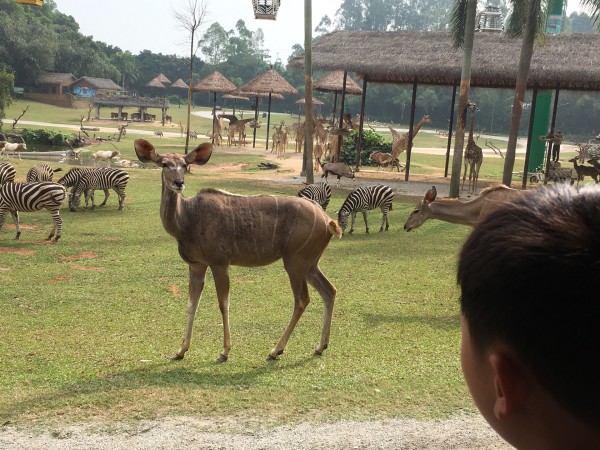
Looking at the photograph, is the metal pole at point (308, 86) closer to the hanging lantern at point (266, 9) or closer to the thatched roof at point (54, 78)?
the hanging lantern at point (266, 9)

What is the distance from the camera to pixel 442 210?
1027cm

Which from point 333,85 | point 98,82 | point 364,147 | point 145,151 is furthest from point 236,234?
point 98,82

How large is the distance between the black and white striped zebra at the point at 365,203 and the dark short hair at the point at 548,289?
13.6 m

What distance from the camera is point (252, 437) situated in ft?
16.1

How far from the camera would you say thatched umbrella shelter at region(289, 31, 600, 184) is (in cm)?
2231

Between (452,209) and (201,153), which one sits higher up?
(201,153)

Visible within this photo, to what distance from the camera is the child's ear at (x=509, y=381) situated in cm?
109

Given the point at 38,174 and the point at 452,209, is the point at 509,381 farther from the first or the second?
the point at 38,174

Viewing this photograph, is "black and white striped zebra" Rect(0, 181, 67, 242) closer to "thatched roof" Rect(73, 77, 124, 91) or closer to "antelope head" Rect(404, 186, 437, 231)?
"antelope head" Rect(404, 186, 437, 231)

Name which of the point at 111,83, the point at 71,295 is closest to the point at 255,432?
the point at 71,295

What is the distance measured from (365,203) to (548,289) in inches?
555

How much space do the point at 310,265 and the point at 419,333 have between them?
1.68m

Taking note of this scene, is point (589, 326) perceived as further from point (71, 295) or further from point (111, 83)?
point (111, 83)

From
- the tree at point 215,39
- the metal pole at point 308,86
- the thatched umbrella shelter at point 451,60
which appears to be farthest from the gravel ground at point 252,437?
the tree at point 215,39
